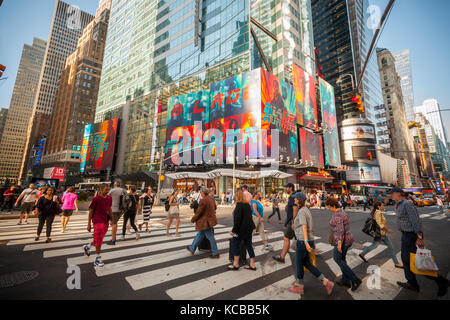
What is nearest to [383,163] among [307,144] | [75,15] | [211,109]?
[307,144]

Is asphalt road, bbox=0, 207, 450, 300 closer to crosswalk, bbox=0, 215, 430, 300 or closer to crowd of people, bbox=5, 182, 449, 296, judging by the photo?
crosswalk, bbox=0, 215, 430, 300

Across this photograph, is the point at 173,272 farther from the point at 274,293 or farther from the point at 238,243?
the point at 274,293

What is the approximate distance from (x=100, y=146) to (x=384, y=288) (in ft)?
214

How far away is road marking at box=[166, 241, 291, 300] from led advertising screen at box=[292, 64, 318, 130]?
39.7 m

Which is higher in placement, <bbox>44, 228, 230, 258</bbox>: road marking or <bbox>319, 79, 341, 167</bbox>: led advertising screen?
<bbox>319, 79, 341, 167</bbox>: led advertising screen

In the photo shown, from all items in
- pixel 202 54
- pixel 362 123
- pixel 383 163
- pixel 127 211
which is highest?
pixel 202 54

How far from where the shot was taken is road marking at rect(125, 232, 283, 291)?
3.80m

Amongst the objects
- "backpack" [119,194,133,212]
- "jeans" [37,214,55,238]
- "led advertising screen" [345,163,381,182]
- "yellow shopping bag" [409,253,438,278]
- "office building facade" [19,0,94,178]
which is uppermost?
"office building facade" [19,0,94,178]

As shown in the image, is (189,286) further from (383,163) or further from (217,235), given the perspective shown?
(383,163)

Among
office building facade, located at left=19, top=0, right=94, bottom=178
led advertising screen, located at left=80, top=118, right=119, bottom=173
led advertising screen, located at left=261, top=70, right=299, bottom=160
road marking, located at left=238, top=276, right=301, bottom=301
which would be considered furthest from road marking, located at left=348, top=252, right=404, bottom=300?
office building facade, located at left=19, top=0, right=94, bottom=178

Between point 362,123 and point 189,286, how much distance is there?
69.4m

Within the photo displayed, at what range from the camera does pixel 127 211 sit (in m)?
7.54
